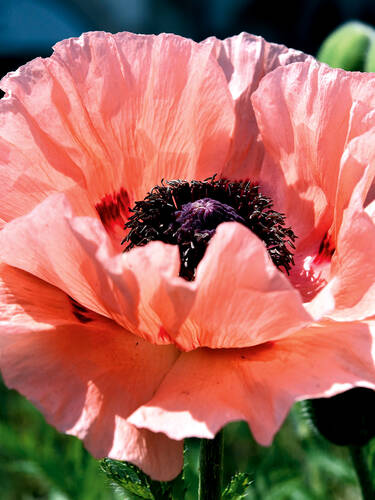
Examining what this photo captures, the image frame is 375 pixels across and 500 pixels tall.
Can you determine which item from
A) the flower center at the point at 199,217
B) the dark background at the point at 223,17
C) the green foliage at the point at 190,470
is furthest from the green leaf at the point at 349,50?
the dark background at the point at 223,17

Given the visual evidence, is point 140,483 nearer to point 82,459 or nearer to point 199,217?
point 199,217

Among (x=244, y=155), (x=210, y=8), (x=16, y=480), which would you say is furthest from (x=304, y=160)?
(x=210, y=8)

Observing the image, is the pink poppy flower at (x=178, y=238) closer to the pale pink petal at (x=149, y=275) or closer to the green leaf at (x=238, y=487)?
the pale pink petal at (x=149, y=275)

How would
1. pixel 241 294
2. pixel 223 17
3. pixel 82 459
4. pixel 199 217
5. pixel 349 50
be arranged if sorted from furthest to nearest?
pixel 223 17, pixel 82 459, pixel 349 50, pixel 199 217, pixel 241 294

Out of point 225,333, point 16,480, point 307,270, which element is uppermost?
point 225,333

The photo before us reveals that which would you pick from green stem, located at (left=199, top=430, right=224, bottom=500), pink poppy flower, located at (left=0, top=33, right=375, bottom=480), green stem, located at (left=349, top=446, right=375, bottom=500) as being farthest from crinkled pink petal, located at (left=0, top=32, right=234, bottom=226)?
green stem, located at (left=349, top=446, right=375, bottom=500)

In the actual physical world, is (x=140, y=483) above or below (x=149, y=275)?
below

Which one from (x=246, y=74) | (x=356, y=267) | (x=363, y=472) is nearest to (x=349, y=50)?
(x=246, y=74)

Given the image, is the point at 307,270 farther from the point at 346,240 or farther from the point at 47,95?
the point at 47,95
